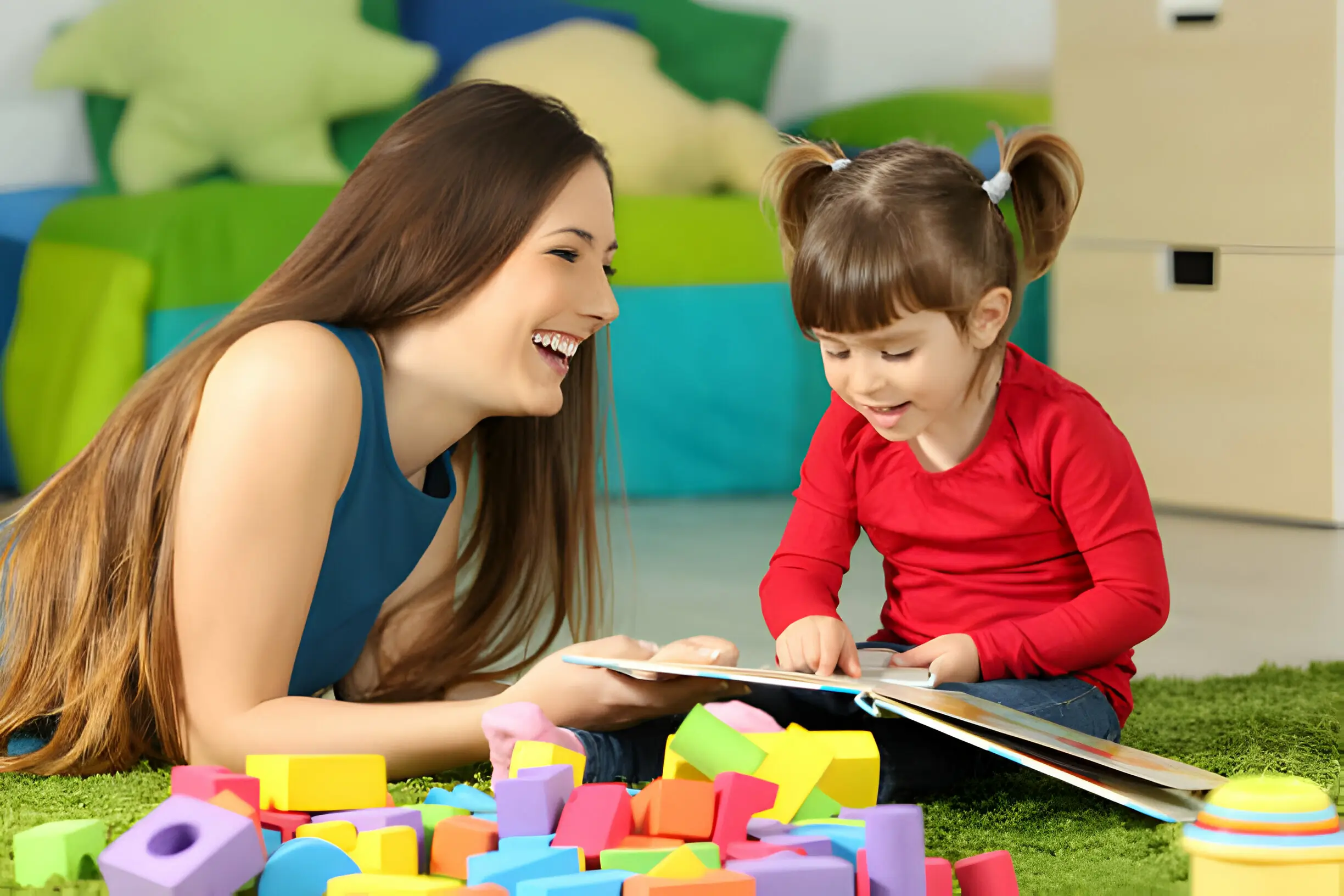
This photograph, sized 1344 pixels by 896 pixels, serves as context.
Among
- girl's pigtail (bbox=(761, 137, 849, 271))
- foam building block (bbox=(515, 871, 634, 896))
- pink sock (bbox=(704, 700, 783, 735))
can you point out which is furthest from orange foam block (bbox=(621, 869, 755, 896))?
girl's pigtail (bbox=(761, 137, 849, 271))

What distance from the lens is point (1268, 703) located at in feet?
4.15

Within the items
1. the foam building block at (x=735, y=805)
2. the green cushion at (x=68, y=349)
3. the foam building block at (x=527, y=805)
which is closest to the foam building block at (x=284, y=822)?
the foam building block at (x=527, y=805)

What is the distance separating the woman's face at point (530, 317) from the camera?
3.50 feet

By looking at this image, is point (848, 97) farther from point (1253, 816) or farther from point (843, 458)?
point (1253, 816)

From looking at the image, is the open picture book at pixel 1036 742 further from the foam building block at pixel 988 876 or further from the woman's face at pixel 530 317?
the woman's face at pixel 530 317

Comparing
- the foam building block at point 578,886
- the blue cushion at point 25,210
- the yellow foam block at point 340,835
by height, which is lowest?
the yellow foam block at point 340,835

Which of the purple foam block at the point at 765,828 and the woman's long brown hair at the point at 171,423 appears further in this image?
the woman's long brown hair at the point at 171,423

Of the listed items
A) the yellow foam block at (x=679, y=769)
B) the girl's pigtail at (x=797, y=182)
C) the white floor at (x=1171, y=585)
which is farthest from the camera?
the white floor at (x=1171, y=585)

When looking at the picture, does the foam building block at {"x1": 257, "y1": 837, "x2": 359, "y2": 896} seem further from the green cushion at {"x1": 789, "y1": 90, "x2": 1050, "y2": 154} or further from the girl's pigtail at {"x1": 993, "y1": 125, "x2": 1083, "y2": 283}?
the green cushion at {"x1": 789, "y1": 90, "x2": 1050, "y2": 154}

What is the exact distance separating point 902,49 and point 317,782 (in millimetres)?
3270

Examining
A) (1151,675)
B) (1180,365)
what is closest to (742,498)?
(1180,365)

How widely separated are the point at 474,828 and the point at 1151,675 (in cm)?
83

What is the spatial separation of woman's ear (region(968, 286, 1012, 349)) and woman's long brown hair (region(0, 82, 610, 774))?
11.7 inches

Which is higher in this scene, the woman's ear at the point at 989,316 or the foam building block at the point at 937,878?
the woman's ear at the point at 989,316
